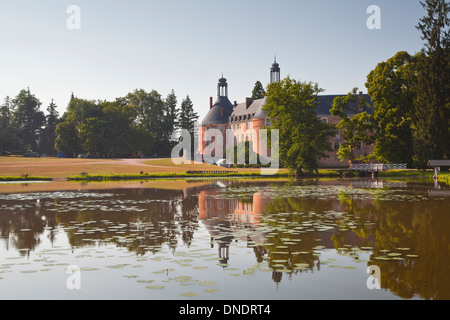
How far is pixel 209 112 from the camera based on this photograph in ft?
373

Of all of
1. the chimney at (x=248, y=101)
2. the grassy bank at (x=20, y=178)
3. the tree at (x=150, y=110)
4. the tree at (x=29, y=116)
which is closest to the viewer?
the grassy bank at (x=20, y=178)

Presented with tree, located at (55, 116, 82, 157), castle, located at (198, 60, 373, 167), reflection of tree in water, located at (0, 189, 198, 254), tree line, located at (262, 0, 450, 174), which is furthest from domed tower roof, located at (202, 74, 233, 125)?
reflection of tree in water, located at (0, 189, 198, 254)

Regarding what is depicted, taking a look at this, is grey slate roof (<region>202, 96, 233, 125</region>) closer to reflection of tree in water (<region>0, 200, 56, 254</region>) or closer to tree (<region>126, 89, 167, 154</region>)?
tree (<region>126, 89, 167, 154</region>)

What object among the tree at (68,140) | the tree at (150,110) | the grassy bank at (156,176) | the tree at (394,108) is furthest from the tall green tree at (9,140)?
the tree at (394,108)

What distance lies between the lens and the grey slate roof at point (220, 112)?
112 meters

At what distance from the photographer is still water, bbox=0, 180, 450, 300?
796 centimetres

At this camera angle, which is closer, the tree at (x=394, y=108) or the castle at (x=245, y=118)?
the tree at (x=394, y=108)

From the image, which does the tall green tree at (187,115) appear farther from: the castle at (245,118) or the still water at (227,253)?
the still water at (227,253)

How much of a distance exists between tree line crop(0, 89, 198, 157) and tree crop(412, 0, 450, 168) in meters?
63.7

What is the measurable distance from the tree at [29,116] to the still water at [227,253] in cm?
10903

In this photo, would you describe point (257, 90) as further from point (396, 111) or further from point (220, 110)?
point (396, 111)

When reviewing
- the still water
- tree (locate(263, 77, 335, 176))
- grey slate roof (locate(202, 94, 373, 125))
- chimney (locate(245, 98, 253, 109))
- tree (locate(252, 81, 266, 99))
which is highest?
tree (locate(252, 81, 266, 99))
